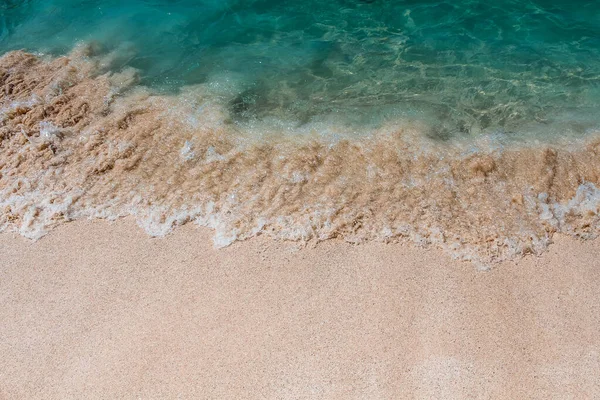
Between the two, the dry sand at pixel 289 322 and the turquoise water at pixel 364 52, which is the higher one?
the turquoise water at pixel 364 52

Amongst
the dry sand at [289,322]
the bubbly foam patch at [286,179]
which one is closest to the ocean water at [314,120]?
the bubbly foam patch at [286,179]

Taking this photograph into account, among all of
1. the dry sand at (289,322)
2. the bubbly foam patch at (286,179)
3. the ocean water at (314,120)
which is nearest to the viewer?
the dry sand at (289,322)

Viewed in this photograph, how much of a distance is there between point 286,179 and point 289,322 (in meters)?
1.52

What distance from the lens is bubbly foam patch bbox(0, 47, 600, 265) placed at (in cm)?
397

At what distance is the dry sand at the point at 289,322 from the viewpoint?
3.05 m

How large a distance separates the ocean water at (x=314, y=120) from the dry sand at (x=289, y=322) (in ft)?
0.86

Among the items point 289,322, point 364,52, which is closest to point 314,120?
point 364,52

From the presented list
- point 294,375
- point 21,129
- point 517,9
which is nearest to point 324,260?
point 294,375

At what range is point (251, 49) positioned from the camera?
21.8 feet

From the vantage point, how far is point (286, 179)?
4430 mm

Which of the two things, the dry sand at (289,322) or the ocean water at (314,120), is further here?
the ocean water at (314,120)

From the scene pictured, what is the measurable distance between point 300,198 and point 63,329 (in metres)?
2.18

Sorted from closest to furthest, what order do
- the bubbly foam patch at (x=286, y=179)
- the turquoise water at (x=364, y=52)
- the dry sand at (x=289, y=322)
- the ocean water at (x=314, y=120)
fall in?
the dry sand at (x=289, y=322), the bubbly foam patch at (x=286, y=179), the ocean water at (x=314, y=120), the turquoise water at (x=364, y=52)

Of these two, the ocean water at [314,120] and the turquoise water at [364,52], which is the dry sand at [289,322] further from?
the turquoise water at [364,52]
